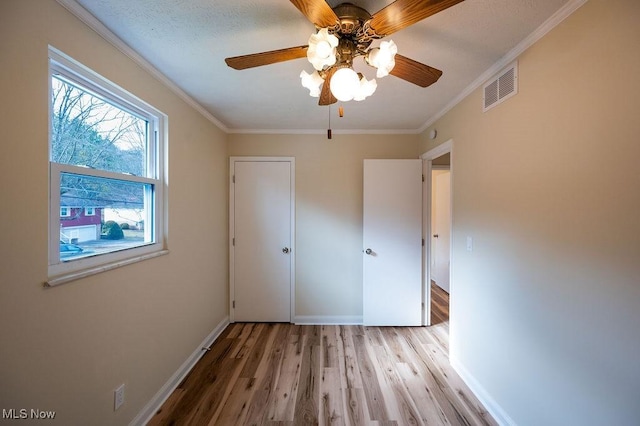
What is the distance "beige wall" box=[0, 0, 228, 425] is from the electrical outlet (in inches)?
1.2

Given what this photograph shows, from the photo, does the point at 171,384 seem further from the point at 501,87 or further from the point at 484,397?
the point at 501,87

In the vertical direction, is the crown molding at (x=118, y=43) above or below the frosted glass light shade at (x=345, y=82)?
above

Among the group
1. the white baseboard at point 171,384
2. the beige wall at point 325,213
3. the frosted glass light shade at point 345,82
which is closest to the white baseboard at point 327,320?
the beige wall at point 325,213

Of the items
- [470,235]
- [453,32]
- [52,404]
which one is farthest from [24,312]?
[470,235]

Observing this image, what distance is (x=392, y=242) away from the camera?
9.29 ft

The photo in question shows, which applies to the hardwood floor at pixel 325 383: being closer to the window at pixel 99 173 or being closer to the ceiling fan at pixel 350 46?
the window at pixel 99 173

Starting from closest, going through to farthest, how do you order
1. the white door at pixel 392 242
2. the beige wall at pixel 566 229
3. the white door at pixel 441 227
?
the beige wall at pixel 566 229 < the white door at pixel 392 242 < the white door at pixel 441 227

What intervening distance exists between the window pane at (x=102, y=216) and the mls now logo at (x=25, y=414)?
0.56m

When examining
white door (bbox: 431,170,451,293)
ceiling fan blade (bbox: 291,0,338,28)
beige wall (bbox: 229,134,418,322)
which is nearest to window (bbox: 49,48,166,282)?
ceiling fan blade (bbox: 291,0,338,28)

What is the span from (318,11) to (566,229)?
4.87 feet

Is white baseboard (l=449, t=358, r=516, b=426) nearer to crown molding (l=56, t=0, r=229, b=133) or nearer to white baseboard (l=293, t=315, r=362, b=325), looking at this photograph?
white baseboard (l=293, t=315, r=362, b=325)

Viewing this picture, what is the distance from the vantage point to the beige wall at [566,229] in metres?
0.94

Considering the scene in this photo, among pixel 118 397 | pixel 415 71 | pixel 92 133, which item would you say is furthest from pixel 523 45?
pixel 118 397

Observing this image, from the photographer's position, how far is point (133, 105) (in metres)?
1.54
